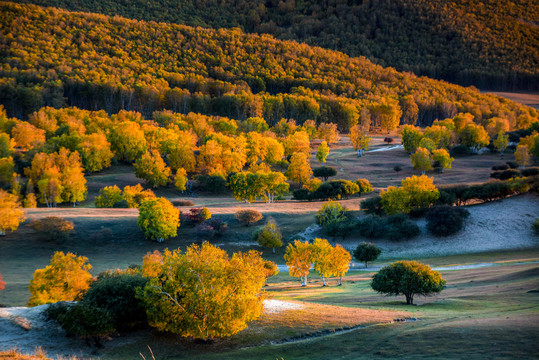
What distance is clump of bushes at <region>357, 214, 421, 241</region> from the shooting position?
66438 mm

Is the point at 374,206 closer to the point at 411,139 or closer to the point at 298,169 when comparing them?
the point at 298,169

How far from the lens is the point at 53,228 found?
205ft

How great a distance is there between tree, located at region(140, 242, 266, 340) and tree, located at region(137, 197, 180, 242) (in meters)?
38.3

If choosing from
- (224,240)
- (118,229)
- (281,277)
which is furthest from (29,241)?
(281,277)

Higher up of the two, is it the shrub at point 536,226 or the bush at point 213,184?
the bush at point 213,184

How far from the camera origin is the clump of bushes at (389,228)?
66.4 meters

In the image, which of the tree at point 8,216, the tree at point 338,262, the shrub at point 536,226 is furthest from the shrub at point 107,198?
the shrub at point 536,226

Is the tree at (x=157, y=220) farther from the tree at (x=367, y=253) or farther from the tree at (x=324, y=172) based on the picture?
the tree at (x=324, y=172)

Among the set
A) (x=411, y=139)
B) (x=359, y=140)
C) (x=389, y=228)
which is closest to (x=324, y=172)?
(x=359, y=140)

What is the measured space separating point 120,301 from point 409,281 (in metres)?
21.0

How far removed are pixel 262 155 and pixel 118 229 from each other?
53.8m

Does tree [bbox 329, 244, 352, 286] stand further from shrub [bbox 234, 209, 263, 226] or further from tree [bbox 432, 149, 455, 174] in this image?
tree [bbox 432, 149, 455, 174]

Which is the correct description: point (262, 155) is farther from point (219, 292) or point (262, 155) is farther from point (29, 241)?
point (219, 292)

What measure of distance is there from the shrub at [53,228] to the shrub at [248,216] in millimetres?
23740
